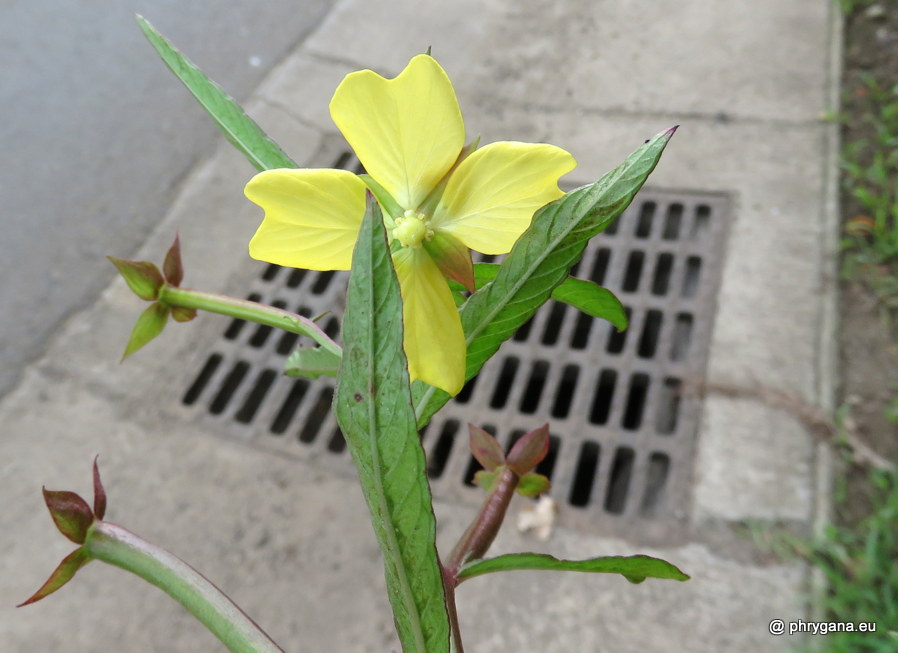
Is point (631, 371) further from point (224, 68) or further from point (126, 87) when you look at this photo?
point (126, 87)

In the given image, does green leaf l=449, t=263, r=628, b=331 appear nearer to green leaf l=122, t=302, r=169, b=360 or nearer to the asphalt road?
green leaf l=122, t=302, r=169, b=360

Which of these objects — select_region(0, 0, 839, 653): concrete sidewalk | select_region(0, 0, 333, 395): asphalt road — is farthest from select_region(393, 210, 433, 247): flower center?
select_region(0, 0, 333, 395): asphalt road

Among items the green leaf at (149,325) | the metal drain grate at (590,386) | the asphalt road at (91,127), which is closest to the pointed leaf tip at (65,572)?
the green leaf at (149,325)

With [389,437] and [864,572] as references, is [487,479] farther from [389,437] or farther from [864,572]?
[864,572]

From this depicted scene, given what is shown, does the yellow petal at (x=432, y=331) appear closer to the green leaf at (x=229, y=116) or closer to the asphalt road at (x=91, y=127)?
the green leaf at (x=229, y=116)

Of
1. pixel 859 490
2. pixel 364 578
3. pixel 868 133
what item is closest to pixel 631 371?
pixel 859 490
